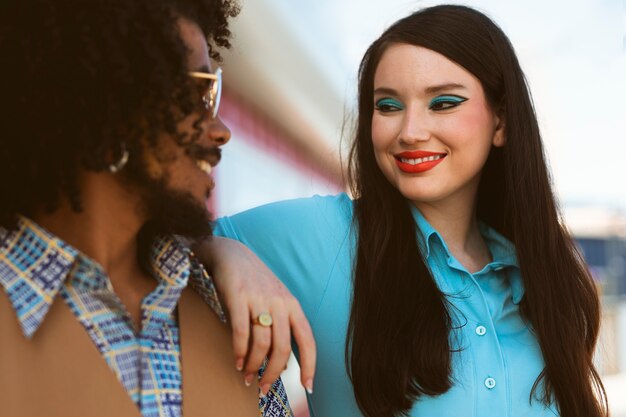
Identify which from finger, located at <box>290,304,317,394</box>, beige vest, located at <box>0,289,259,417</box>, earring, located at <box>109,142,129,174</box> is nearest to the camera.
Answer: beige vest, located at <box>0,289,259,417</box>

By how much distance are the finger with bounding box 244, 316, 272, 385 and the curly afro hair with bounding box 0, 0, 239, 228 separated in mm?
334

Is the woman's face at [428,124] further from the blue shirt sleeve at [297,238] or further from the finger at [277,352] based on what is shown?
the finger at [277,352]

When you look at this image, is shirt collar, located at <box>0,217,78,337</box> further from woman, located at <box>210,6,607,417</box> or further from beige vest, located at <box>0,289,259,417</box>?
woman, located at <box>210,6,607,417</box>

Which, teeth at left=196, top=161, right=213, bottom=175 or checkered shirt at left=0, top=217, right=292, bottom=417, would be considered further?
teeth at left=196, top=161, right=213, bottom=175

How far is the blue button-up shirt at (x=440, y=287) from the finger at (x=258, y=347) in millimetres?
537

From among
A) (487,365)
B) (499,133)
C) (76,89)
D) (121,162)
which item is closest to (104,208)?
(121,162)

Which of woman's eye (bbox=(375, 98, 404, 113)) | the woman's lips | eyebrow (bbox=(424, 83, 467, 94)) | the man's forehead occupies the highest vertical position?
the man's forehead

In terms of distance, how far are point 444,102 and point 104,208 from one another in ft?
3.05

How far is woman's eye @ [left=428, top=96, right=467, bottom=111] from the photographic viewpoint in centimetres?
192

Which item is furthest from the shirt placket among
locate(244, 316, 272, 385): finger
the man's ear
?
locate(244, 316, 272, 385): finger

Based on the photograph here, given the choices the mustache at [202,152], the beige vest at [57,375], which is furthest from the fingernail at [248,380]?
the mustache at [202,152]

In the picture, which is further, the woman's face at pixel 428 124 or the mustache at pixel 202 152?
the woman's face at pixel 428 124

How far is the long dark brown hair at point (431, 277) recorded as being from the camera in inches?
71.8

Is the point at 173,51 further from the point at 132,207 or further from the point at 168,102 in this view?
the point at 132,207
